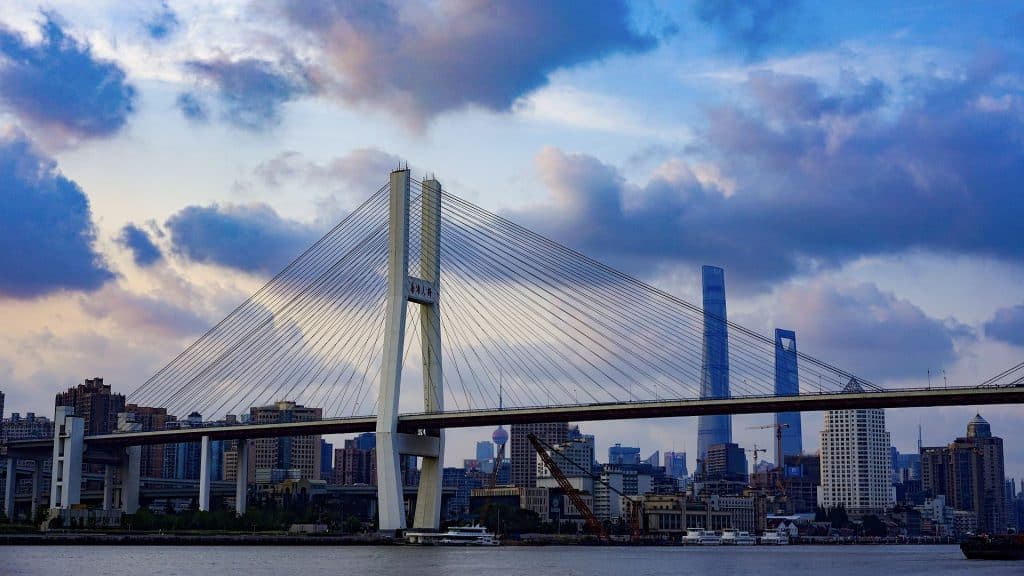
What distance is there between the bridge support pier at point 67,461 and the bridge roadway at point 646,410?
28.9 feet

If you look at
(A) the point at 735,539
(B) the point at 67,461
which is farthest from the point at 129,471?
(A) the point at 735,539

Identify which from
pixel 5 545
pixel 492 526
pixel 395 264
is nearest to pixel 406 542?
pixel 395 264

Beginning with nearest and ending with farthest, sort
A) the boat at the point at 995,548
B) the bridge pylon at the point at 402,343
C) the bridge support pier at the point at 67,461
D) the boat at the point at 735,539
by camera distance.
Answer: the bridge pylon at the point at 402,343, the boat at the point at 995,548, the bridge support pier at the point at 67,461, the boat at the point at 735,539

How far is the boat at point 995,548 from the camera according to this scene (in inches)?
2849

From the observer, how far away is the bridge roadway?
185 ft

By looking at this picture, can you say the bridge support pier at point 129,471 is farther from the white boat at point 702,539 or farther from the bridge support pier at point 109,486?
the white boat at point 702,539

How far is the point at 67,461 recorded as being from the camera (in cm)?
8469

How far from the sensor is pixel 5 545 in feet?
224

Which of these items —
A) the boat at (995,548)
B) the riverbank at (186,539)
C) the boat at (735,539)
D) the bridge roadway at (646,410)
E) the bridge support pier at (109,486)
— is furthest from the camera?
the boat at (735,539)

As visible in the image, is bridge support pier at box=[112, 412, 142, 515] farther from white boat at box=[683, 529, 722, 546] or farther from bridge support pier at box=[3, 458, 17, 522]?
white boat at box=[683, 529, 722, 546]

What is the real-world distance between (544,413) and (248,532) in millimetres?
26068

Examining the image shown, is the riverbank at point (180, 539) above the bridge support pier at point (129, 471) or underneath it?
underneath

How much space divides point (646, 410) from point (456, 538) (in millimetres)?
17341

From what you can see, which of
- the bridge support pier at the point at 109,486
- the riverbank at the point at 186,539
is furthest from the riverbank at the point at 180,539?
the bridge support pier at the point at 109,486
